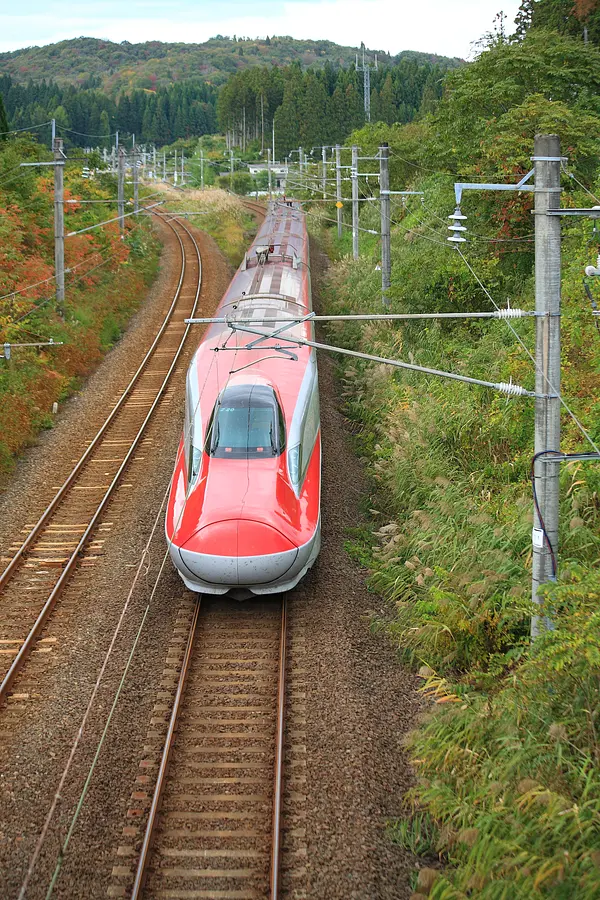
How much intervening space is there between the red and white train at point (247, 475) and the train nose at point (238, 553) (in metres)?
0.01

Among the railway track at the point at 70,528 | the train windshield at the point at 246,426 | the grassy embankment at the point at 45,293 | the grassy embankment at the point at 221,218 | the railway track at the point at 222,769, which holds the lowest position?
the railway track at the point at 222,769

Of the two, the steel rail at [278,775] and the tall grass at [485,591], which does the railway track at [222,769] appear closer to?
the steel rail at [278,775]

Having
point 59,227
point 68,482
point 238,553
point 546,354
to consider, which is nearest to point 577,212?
point 546,354

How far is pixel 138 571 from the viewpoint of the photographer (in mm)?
13625

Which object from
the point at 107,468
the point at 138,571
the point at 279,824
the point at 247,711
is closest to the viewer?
the point at 279,824

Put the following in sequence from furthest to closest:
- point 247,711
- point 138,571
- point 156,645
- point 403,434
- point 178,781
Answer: point 403,434 < point 138,571 < point 156,645 < point 247,711 < point 178,781

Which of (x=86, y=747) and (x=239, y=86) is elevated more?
(x=239, y=86)

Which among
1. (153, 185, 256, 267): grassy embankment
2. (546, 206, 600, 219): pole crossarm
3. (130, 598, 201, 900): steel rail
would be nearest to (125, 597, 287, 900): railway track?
(130, 598, 201, 900): steel rail

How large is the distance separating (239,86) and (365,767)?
456 ft

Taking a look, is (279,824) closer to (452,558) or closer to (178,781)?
(178,781)

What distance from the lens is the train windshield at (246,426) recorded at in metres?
13.3

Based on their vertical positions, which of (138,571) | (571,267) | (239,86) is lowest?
(138,571)

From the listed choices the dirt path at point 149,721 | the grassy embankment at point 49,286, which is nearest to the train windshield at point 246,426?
the dirt path at point 149,721

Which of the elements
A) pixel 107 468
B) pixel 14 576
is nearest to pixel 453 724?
pixel 14 576
